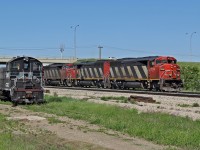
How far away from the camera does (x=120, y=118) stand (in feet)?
54.0

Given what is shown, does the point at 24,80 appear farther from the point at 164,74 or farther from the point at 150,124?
the point at 164,74

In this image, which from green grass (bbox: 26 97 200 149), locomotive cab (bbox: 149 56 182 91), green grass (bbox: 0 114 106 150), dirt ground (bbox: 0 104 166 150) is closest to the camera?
green grass (bbox: 0 114 106 150)

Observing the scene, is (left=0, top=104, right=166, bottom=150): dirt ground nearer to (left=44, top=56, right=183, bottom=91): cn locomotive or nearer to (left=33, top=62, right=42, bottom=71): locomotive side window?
(left=33, top=62, right=42, bottom=71): locomotive side window

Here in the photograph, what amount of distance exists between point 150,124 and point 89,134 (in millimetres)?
2398

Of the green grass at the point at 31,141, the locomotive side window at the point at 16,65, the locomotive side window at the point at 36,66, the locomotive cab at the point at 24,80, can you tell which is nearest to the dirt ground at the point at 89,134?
the green grass at the point at 31,141

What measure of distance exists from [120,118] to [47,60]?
87430mm

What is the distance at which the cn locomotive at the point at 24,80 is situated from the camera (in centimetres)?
2433

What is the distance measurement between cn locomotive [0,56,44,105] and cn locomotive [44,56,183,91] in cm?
1690

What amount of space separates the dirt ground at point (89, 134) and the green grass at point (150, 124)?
44cm

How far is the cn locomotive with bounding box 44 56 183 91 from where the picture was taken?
39250 mm

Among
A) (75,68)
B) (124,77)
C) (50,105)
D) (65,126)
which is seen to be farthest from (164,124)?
(75,68)

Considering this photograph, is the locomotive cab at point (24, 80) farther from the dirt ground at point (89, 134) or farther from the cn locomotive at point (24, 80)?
the dirt ground at point (89, 134)

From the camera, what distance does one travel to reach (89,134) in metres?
13.0

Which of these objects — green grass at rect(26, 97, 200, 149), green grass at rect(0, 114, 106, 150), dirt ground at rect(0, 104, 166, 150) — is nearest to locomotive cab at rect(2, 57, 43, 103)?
green grass at rect(26, 97, 200, 149)
